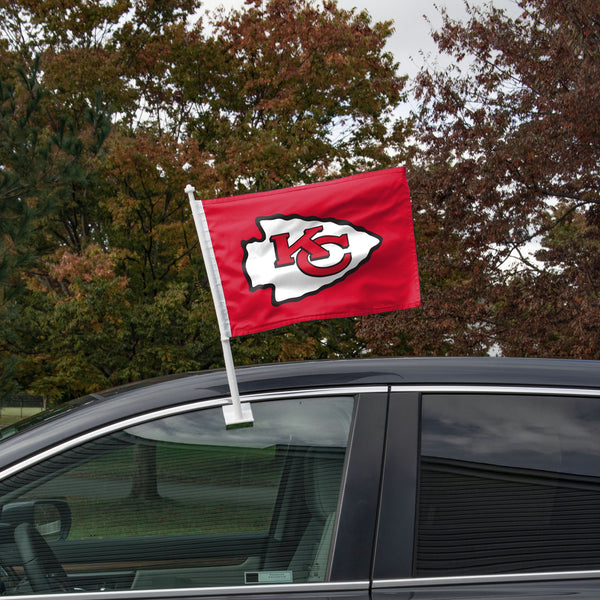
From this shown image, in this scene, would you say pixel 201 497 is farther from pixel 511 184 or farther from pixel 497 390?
pixel 511 184

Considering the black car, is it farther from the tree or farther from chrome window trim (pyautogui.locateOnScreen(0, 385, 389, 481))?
A: the tree

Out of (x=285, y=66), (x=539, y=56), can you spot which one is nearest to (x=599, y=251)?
(x=539, y=56)

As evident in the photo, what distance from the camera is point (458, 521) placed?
1.83 m

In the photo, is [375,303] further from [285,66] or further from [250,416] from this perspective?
[285,66]

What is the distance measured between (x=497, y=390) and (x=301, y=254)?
2.47ft

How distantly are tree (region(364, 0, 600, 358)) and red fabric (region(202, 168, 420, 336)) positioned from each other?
9.02 m

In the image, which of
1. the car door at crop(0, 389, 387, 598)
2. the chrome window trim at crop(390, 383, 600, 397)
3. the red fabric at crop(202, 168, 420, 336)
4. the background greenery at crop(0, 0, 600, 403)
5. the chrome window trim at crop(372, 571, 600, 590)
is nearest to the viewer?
the chrome window trim at crop(372, 571, 600, 590)

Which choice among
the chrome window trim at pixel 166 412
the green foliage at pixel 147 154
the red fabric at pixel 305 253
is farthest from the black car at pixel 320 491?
the green foliage at pixel 147 154

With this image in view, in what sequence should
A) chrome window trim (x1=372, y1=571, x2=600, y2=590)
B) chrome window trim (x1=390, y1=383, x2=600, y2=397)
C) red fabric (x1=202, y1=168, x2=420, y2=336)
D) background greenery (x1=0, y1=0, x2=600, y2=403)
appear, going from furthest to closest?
background greenery (x1=0, y1=0, x2=600, y2=403), red fabric (x1=202, y1=168, x2=420, y2=336), chrome window trim (x1=390, y1=383, x2=600, y2=397), chrome window trim (x1=372, y1=571, x2=600, y2=590)

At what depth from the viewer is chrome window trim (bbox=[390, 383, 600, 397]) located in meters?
1.95

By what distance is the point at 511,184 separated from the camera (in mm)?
12281

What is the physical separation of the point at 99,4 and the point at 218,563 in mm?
16522

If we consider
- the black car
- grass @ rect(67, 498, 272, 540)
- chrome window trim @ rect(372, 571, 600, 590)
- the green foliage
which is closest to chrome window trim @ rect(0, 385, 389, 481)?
the black car

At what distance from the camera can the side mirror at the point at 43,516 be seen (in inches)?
74.0
